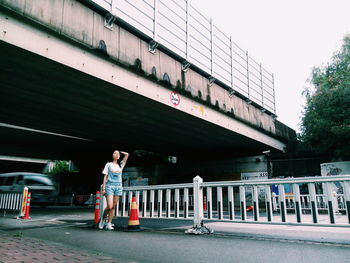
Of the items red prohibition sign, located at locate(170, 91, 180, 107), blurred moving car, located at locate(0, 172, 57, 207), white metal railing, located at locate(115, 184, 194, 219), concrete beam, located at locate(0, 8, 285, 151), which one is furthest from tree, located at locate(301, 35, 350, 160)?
blurred moving car, located at locate(0, 172, 57, 207)

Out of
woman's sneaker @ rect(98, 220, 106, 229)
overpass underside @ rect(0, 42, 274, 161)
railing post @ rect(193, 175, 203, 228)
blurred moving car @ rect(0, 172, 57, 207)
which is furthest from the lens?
blurred moving car @ rect(0, 172, 57, 207)

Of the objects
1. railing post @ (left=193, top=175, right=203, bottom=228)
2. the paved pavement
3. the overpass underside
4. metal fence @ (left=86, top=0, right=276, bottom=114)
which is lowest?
the paved pavement

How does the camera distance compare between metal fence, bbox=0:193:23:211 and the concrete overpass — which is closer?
the concrete overpass

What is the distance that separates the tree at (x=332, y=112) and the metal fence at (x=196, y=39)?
3451 mm

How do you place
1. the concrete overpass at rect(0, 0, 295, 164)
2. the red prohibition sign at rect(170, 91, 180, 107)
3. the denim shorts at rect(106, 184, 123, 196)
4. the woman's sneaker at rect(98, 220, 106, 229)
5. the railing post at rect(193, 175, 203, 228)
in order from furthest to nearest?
the red prohibition sign at rect(170, 91, 180, 107), the concrete overpass at rect(0, 0, 295, 164), the woman's sneaker at rect(98, 220, 106, 229), the denim shorts at rect(106, 184, 123, 196), the railing post at rect(193, 175, 203, 228)

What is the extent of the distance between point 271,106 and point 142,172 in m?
14.2

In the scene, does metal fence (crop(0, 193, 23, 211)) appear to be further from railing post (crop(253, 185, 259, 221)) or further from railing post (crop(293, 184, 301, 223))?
railing post (crop(293, 184, 301, 223))

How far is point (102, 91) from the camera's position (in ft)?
34.8

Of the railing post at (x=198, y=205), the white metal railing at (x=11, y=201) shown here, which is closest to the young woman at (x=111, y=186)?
the railing post at (x=198, y=205)

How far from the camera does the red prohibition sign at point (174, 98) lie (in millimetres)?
12170

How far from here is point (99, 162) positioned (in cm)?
3183

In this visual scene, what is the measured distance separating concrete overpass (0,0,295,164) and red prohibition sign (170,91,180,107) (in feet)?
0.14

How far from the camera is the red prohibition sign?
39.9 ft

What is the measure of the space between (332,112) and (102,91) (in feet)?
46.5
